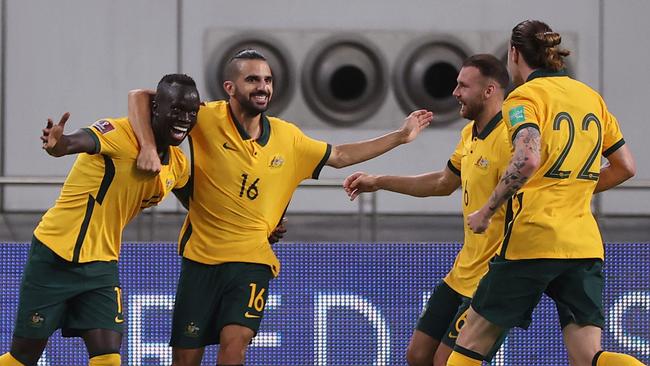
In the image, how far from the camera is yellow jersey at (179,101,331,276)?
802 cm

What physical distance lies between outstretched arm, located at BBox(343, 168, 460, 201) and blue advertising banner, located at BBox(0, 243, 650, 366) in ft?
5.83

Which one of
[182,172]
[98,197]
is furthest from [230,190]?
[98,197]

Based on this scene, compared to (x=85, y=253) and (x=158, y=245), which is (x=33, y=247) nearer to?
(x=85, y=253)

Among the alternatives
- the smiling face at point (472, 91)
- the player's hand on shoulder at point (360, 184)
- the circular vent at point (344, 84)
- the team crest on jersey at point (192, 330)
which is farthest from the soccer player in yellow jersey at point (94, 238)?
the circular vent at point (344, 84)

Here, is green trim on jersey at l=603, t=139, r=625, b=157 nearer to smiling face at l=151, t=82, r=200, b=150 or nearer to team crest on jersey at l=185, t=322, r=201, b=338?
smiling face at l=151, t=82, r=200, b=150

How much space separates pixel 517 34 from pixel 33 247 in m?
2.86

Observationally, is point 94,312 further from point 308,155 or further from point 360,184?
point 360,184

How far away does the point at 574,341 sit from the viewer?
7156 millimetres

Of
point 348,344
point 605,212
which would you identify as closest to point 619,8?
point 605,212

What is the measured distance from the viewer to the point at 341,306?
10.3 m

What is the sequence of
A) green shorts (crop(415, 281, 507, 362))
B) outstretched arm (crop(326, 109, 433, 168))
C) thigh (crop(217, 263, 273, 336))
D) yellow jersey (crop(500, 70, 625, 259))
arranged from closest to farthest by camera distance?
yellow jersey (crop(500, 70, 625, 259)) < thigh (crop(217, 263, 273, 336)) < green shorts (crop(415, 281, 507, 362)) < outstretched arm (crop(326, 109, 433, 168))

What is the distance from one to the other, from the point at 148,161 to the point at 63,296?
880 millimetres

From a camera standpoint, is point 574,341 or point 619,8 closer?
point 574,341

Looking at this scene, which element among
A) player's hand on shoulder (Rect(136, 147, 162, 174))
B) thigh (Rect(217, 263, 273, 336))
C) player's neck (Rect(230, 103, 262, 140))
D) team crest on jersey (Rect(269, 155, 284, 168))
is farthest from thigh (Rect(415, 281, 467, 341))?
player's hand on shoulder (Rect(136, 147, 162, 174))
